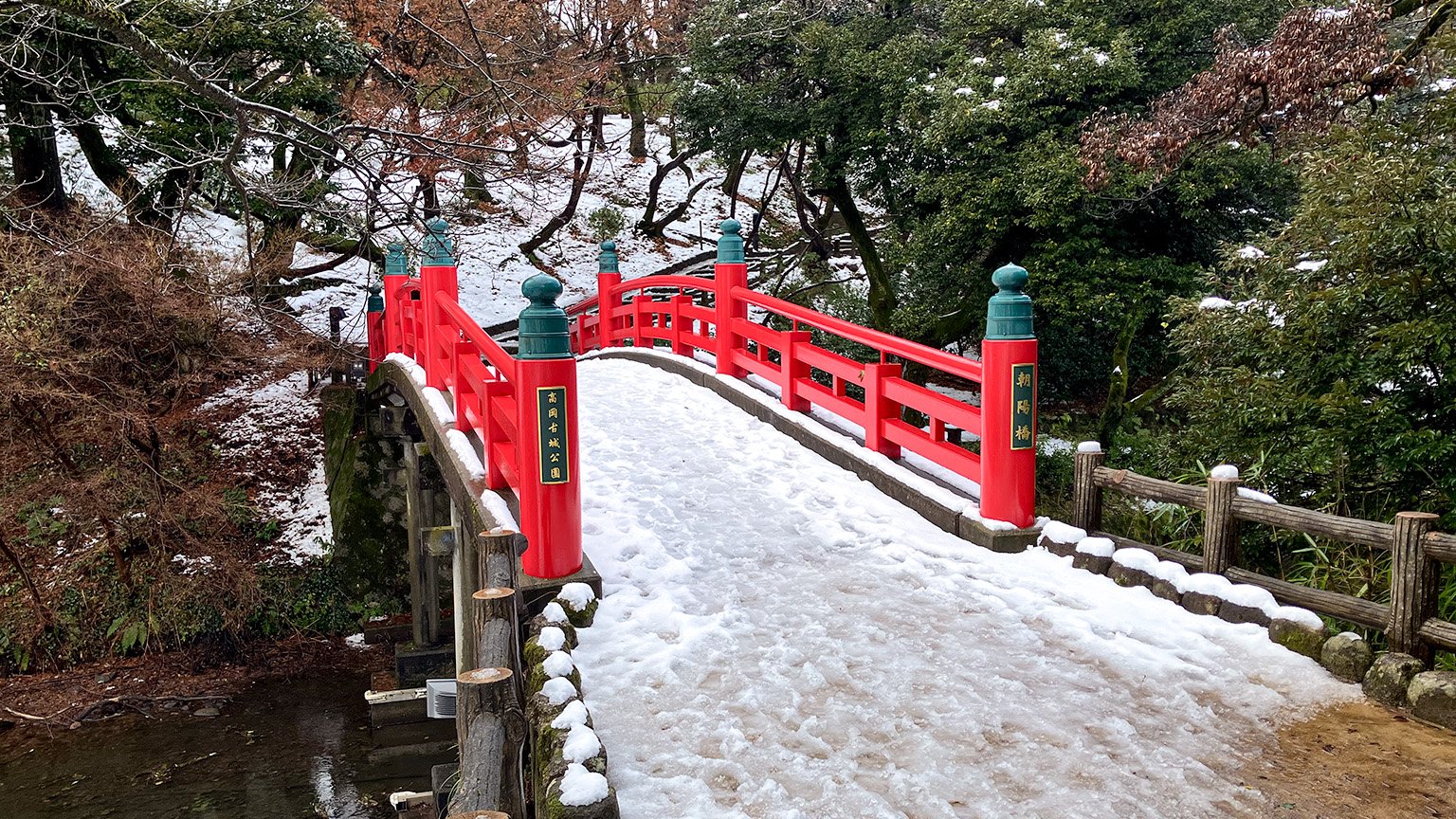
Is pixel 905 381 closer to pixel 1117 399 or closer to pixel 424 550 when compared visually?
pixel 1117 399

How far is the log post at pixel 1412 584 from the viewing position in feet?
14.2

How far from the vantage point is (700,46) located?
16172 millimetres

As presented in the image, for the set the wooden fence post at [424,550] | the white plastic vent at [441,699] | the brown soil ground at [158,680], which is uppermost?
the white plastic vent at [441,699]

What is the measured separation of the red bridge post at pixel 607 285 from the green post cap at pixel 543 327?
755 centimetres

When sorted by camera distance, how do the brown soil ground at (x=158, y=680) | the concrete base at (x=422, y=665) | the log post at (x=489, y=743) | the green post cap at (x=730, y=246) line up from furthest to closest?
the concrete base at (x=422, y=665) < the brown soil ground at (x=158, y=680) < the green post cap at (x=730, y=246) < the log post at (x=489, y=743)

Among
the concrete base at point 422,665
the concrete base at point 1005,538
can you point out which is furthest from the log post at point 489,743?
the concrete base at point 422,665

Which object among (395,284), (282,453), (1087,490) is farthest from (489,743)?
(282,453)

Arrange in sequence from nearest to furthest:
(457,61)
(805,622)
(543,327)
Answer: (805,622)
(543,327)
(457,61)

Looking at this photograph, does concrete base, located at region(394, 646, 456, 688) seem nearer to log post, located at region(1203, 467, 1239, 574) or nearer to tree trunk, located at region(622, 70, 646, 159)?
log post, located at region(1203, 467, 1239, 574)

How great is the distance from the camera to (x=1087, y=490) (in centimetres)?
618

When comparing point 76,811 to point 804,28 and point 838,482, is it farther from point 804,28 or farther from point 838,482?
point 804,28

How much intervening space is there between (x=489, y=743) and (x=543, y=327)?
2575 millimetres

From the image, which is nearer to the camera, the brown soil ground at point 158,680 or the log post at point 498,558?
the log post at point 498,558

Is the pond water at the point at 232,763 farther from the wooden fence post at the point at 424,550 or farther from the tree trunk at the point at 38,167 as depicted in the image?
the tree trunk at the point at 38,167
